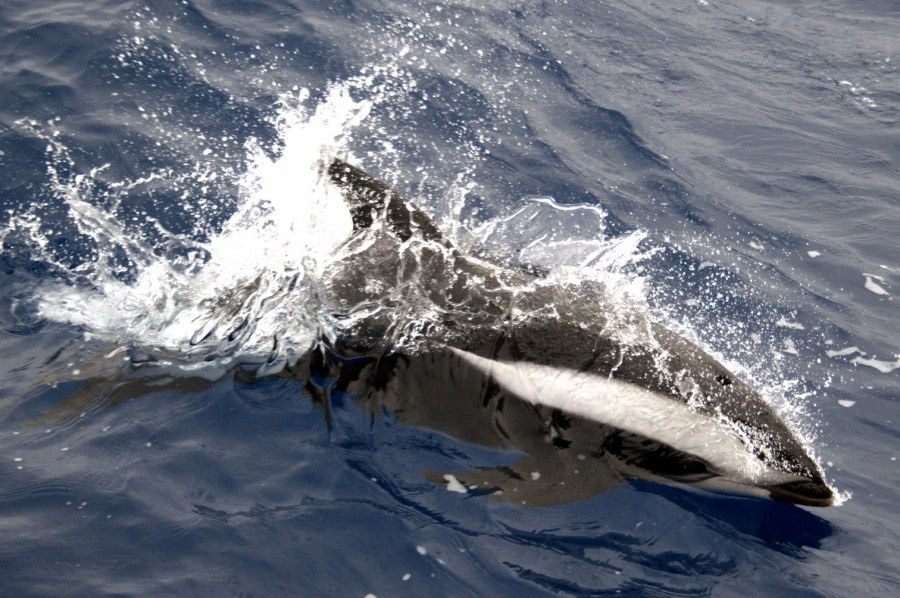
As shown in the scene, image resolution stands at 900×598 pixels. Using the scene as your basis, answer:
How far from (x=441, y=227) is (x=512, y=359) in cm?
214

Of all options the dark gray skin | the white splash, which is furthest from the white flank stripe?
the white splash

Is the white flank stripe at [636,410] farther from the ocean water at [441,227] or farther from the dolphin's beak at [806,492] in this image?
the ocean water at [441,227]

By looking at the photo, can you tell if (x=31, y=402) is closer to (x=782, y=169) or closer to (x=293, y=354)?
(x=293, y=354)

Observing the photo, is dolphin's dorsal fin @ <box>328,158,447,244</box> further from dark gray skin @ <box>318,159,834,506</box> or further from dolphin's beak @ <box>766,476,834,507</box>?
dolphin's beak @ <box>766,476,834,507</box>

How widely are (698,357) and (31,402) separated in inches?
165

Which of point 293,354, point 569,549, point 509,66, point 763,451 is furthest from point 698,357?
point 509,66

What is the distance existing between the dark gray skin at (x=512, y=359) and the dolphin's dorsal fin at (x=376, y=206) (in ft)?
0.15

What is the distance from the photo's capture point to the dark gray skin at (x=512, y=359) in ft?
16.1

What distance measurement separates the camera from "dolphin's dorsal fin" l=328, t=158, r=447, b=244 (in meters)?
5.39

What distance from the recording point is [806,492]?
4.88 meters

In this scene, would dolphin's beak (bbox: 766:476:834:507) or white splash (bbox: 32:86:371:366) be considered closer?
dolphin's beak (bbox: 766:476:834:507)

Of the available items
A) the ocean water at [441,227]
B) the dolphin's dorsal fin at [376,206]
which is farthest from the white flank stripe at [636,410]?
the dolphin's dorsal fin at [376,206]

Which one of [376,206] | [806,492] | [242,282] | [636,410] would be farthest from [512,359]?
[242,282]

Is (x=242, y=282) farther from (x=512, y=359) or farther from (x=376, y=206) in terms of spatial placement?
(x=512, y=359)
